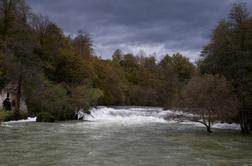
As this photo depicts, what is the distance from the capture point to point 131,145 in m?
20.5

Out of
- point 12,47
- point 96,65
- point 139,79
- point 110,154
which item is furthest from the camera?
point 139,79

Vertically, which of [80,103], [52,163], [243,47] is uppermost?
[243,47]

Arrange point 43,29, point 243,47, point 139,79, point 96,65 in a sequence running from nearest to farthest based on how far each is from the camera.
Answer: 1. point 243,47
2. point 43,29
3. point 96,65
4. point 139,79

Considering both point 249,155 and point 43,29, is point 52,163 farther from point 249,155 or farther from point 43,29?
point 43,29

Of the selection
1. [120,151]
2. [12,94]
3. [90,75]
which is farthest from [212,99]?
[90,75]

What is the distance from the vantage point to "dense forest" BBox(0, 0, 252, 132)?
27.6 m

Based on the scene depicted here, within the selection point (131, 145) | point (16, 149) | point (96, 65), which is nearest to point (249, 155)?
point (131, 145)

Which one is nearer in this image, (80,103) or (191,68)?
(80,103)

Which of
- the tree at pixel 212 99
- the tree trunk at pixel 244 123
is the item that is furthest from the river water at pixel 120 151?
the tree trunk at pixel 244 123

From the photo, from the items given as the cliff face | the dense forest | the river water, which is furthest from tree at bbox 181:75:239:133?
the cliff face

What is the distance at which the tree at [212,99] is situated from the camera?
88.8 feet

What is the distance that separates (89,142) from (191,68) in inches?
3235

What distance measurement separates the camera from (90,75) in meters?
60.7

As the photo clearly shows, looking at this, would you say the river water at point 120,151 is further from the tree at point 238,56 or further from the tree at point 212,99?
the tree at point 238,56
